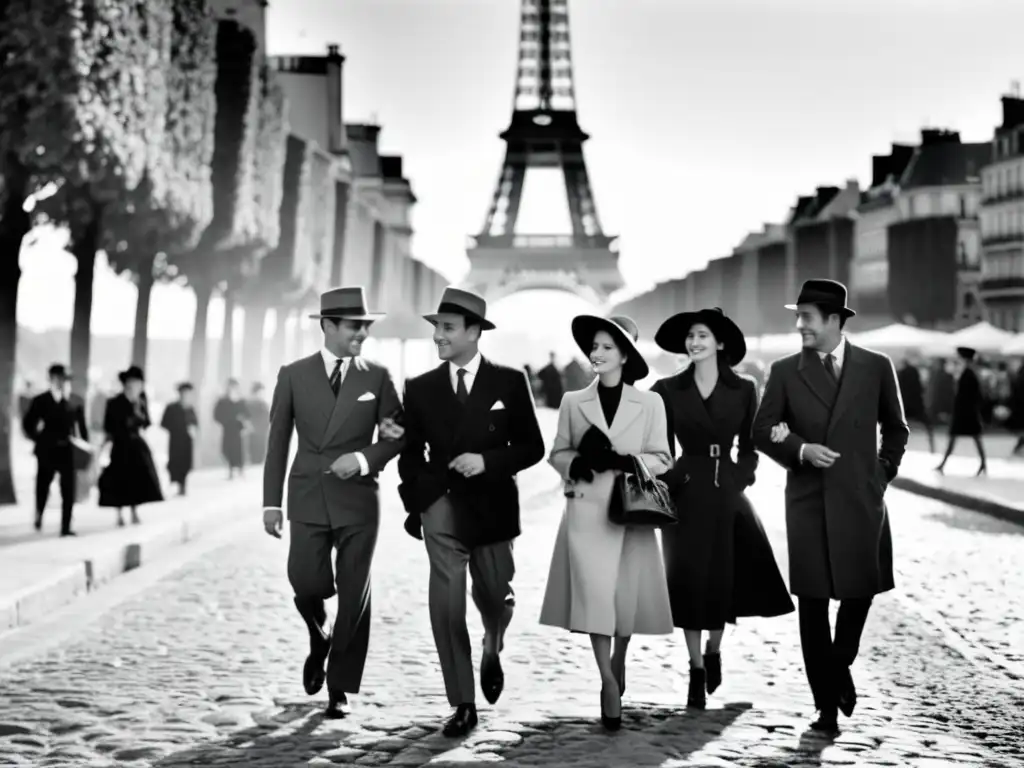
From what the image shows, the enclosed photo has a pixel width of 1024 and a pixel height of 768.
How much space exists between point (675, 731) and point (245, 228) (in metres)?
24.2

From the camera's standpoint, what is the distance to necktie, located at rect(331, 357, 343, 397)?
708cm

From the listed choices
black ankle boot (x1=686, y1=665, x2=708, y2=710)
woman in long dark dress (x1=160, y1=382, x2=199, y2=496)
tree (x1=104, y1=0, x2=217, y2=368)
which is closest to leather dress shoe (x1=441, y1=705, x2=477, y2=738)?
black ankle boot (x1=686, y1=665, x2=708, y2=710)

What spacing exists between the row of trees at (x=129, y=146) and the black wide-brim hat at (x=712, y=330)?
466 inches

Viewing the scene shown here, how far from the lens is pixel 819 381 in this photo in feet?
22.6

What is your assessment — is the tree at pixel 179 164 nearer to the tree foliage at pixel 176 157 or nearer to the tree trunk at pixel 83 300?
the tree foliage at pixel 176 157

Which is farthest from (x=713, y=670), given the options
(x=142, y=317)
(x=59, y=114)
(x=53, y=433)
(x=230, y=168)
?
(x=230, y=168)

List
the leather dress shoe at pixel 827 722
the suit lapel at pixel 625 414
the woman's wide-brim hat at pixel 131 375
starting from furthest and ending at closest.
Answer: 1. the woman's wide-brim hat at pixel 131 375
2. the suit lapel at pixel 625 414
3. the leather dress shoe at pixel 827 722

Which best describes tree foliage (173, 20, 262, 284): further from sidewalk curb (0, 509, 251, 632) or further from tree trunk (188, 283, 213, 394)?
sidewalk curb (0, 509, 251, 632)

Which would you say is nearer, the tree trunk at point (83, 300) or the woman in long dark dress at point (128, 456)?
the woman in long dark dress at point (128, 456)

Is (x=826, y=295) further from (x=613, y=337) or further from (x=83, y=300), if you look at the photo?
(x=83, y=300)

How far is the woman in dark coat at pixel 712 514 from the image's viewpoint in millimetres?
7203

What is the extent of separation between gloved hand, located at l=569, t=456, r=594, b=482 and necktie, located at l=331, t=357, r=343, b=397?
106cm

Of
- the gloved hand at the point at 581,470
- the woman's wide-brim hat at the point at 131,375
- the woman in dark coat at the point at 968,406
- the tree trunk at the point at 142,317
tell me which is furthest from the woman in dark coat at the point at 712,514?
the tree trunk at the point at 142,317

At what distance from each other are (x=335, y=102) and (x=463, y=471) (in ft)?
227
